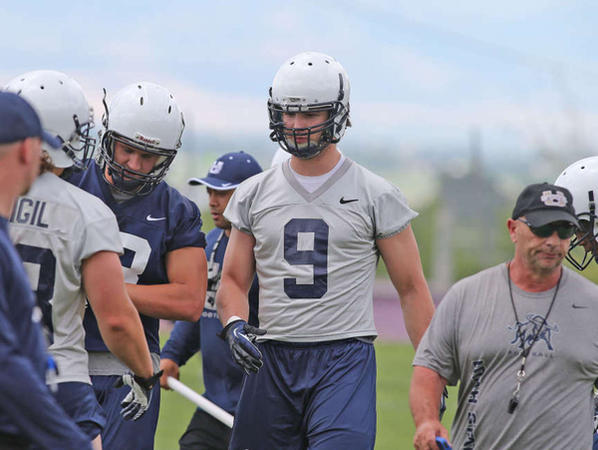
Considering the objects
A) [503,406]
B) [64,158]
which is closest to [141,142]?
[64,158]

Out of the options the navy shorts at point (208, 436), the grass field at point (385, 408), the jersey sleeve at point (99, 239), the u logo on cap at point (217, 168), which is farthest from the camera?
the grass field at point (385, 408)

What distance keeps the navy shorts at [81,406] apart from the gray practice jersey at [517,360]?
124 centimetres

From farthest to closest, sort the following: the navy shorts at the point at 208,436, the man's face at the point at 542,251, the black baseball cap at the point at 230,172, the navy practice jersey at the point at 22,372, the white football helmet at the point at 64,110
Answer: the black baseball cap at the point at 230,172 < the navy shorts at the point at 208,436 < the white football helmet at the point at 64,110 < the man's face at the point at 542,251 < the navy practice jersey at the point at 22,372

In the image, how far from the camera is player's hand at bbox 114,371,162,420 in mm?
4434

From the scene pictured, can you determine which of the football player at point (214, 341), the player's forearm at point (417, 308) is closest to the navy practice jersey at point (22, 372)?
the player's forearm at point (417, 308)

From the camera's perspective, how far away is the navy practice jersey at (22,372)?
2727 mm

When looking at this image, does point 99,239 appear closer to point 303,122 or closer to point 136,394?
point 136,394

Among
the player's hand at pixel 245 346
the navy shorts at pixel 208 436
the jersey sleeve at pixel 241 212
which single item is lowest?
the navy shorts at pixel 208 436

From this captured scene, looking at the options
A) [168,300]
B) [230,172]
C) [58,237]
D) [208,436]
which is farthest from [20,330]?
[230,172]

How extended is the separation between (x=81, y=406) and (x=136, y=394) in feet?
1.80

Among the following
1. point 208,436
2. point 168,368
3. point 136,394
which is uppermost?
point 136,394

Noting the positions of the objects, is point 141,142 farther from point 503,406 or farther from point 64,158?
point 503,406

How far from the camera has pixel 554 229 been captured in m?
4.15

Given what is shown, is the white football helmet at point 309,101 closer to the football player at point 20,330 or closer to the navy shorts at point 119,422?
the navy shorts at point 119,422
